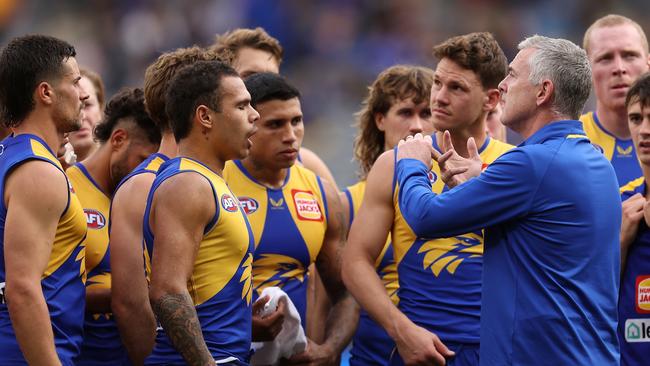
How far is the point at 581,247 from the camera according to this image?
185 inches

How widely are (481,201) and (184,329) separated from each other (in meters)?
1.46

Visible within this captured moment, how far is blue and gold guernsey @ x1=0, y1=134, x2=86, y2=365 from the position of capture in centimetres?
473

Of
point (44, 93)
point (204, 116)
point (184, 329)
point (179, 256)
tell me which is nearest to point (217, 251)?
point (179, 256)

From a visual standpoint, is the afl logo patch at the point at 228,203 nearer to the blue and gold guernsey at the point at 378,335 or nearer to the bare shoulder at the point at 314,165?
the blue and gold guernsey at the point at 378,335

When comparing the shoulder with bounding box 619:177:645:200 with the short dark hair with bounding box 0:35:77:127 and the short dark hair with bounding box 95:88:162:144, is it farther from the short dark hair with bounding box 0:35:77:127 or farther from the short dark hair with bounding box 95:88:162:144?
the short dark hair with bounding box 0:35:77:127

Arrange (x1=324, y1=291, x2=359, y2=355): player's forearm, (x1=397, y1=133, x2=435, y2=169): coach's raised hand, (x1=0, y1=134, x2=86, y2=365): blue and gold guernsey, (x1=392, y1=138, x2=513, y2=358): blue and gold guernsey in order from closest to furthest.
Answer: (x1=0, y1=134, x2=86, y2=365): blue and gold guernsey, (x1=397, y1=133, x2=435, y2=169): coach's raised hand, (x1=392, y1=138, x2=513, y2=358): blue and gold guernsey, (x1=324, y1=291, x2=359, y2=355): player's forearm

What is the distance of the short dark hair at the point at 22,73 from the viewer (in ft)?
16.0

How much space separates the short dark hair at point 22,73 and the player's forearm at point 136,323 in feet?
3.60

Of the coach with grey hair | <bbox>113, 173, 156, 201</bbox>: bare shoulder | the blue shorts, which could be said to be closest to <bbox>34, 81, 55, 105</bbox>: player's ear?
<bbox>113, 173, 156, 201</bbox>: bare shoulder

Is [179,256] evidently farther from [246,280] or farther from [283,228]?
[283,228]

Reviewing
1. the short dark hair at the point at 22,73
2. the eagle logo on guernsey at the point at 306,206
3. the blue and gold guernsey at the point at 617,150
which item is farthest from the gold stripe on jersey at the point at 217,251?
the blue and gold guernsey at the point at 617,150

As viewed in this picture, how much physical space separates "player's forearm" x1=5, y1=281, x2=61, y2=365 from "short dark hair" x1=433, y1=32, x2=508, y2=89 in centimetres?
283

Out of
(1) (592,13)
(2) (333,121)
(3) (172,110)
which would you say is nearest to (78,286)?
(3) (172,110)

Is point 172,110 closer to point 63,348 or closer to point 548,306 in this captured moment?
point 63,348
